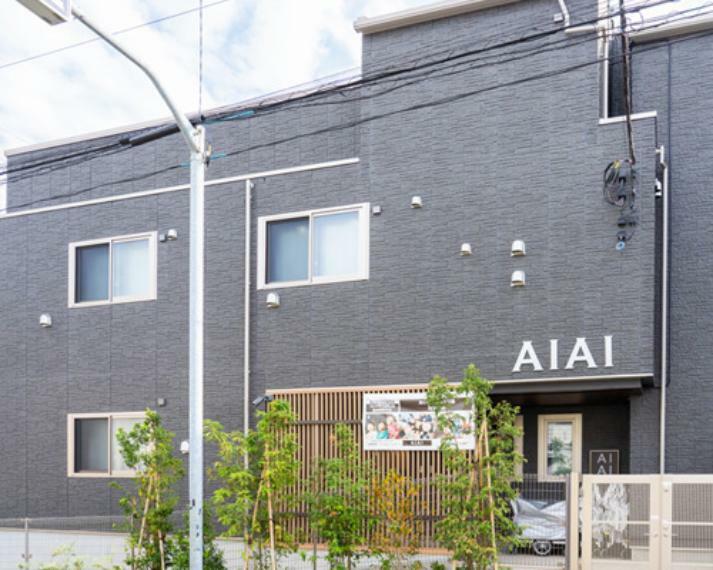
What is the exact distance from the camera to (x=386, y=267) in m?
16.1

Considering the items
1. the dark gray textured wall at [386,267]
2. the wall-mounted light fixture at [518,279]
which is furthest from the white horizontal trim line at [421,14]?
the wall-mounted light fixture at [518,279]

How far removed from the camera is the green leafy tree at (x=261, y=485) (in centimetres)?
1197

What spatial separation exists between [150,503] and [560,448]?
7.75 meters

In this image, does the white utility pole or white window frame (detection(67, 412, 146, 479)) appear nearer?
the white utility pole

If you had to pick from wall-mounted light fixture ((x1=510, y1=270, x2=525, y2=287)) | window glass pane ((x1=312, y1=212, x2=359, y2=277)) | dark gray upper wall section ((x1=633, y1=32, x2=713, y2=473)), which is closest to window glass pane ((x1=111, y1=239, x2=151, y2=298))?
window glass pane ((x1=312, y1=212, x2=359, y2=277))

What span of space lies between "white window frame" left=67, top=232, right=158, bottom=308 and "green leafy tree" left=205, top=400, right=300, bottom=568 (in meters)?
6.52

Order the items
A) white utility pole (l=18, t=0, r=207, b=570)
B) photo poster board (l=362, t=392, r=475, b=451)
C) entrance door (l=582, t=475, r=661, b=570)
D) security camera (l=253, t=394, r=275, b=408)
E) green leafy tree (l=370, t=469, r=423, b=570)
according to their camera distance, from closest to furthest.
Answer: white utility pole (l=18, t=0, r=207, b=570)
entrance door (l=582, t=475, r=661, b=570)
green leafy tree (l=370, t=469, r=423, b=570)
photo poster board (l=362, t=392, r=475, b=451)
security camera (l=253, t=394, r=275, b=408)

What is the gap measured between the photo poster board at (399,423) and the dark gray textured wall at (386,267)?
0.45 meters

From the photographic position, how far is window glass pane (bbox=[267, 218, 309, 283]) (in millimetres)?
16984

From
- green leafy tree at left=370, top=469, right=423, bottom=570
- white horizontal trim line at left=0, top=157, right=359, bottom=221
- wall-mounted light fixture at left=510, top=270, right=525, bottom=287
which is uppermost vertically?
white horizontal trim line at left=0, top=157, right=359, bottom=221

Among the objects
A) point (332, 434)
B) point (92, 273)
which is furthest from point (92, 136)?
point (332, 434)

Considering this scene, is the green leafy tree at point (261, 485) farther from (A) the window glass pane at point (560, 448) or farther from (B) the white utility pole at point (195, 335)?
(A) the window glass pane at point (560, 448)

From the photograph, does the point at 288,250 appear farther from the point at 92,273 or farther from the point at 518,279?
the point at 92,273

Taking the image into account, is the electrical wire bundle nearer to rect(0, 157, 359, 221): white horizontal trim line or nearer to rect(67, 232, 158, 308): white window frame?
rect(0, 157, 359, 221): white horizontal trim line
